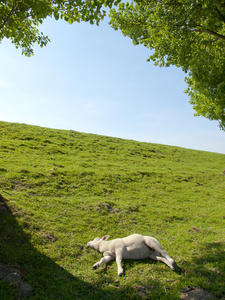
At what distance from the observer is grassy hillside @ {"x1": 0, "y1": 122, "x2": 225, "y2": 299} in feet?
18.3

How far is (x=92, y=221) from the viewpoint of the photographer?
382 inches

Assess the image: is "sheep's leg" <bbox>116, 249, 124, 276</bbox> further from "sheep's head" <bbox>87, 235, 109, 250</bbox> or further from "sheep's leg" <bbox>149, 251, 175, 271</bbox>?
"sheep's leg" <bbox>149, 251, 175, 271</bbox>

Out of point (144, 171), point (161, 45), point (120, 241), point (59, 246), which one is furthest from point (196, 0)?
point (144, 171)

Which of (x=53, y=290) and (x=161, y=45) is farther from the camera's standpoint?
(x=161, y=45)

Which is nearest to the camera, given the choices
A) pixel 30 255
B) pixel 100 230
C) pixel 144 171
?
pixel 30 255

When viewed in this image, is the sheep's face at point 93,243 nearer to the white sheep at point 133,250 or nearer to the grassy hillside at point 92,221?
the grassy hillside at point 92,221

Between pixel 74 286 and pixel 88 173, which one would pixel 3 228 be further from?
pixel 88 173

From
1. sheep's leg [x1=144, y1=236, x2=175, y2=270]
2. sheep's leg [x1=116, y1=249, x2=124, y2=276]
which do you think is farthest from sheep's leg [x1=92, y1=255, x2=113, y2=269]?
sheep's leg [x1=144, y1=236, x2=175, y2=270]

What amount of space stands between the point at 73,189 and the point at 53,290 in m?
8.15

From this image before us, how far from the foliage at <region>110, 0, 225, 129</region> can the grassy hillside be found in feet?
27.3

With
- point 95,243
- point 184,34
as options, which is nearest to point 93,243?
point 95,243

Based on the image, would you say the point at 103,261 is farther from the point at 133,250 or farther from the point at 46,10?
the point at 46,10

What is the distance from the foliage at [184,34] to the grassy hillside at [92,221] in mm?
8315

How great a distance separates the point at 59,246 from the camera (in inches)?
289
